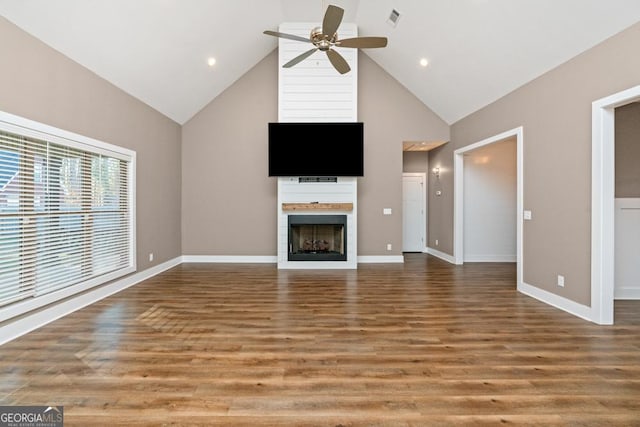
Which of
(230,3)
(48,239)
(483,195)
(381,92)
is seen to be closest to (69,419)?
(48,239)

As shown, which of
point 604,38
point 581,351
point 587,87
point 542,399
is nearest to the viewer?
point 542,399

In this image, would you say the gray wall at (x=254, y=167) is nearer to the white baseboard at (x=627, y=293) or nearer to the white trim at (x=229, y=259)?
the white trim at (x=229, y=259)

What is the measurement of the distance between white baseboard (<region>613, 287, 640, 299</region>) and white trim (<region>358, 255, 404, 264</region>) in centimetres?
338

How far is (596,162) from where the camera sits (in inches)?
129

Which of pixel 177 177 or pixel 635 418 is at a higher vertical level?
pixel 177 177

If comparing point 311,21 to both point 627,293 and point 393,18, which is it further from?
point 627,293

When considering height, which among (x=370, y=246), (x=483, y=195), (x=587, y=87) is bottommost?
(x=370, y=246)

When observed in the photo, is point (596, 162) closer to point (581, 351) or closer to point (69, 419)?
point (581, 351)

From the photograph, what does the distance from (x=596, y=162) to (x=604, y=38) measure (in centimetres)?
124

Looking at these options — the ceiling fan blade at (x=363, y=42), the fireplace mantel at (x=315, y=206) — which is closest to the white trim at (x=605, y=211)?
the ceiling fan blade at (x=363, y=42)

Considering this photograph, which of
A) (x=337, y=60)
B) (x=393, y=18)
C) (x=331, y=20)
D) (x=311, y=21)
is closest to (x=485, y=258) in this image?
(x=393, y=18)

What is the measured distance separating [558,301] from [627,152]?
2074 millimetres

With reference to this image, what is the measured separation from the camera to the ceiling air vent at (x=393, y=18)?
5.05 metres

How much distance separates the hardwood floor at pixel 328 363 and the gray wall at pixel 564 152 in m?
0.58
